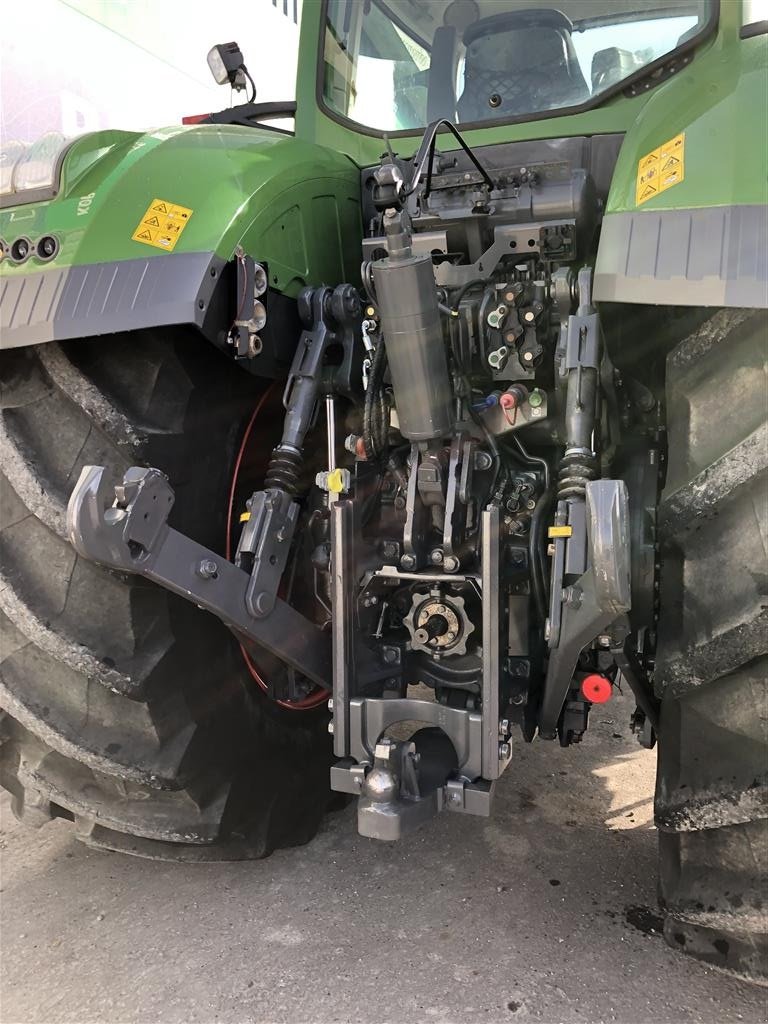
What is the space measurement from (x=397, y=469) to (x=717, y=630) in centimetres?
73

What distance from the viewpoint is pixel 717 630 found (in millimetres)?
1302

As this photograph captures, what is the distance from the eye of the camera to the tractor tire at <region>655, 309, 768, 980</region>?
1.25m

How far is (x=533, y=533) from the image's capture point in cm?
171

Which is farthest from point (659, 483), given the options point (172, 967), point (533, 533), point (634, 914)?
point (172, 967)

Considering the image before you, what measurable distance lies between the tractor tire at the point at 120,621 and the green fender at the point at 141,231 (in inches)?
4.3

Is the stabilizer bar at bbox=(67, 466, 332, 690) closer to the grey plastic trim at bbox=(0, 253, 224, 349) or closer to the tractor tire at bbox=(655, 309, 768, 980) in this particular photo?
the grey plastic trim at bbox=(0, 253, 224, 349)

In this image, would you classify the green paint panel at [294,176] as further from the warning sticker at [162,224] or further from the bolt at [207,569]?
the bolt at [207,569]

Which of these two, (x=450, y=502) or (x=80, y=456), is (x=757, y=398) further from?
(x=80, y=456)

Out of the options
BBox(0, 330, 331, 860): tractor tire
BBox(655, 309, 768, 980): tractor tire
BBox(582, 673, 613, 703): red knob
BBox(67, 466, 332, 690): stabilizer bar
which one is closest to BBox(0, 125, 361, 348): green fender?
BBox(0, 330, 331, 860): tractor tire

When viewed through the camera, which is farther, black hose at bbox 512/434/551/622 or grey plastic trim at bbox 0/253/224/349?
black hose at bbox 512/434/551/622

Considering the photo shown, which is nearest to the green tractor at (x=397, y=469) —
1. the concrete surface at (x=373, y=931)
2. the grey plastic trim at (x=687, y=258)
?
the grey plastic trim at (x=687, y=258)

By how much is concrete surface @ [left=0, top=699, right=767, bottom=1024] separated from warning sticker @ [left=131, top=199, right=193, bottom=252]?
56.5 inches

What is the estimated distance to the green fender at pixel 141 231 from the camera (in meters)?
1.48

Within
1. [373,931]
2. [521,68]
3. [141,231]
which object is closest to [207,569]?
[141,231]
